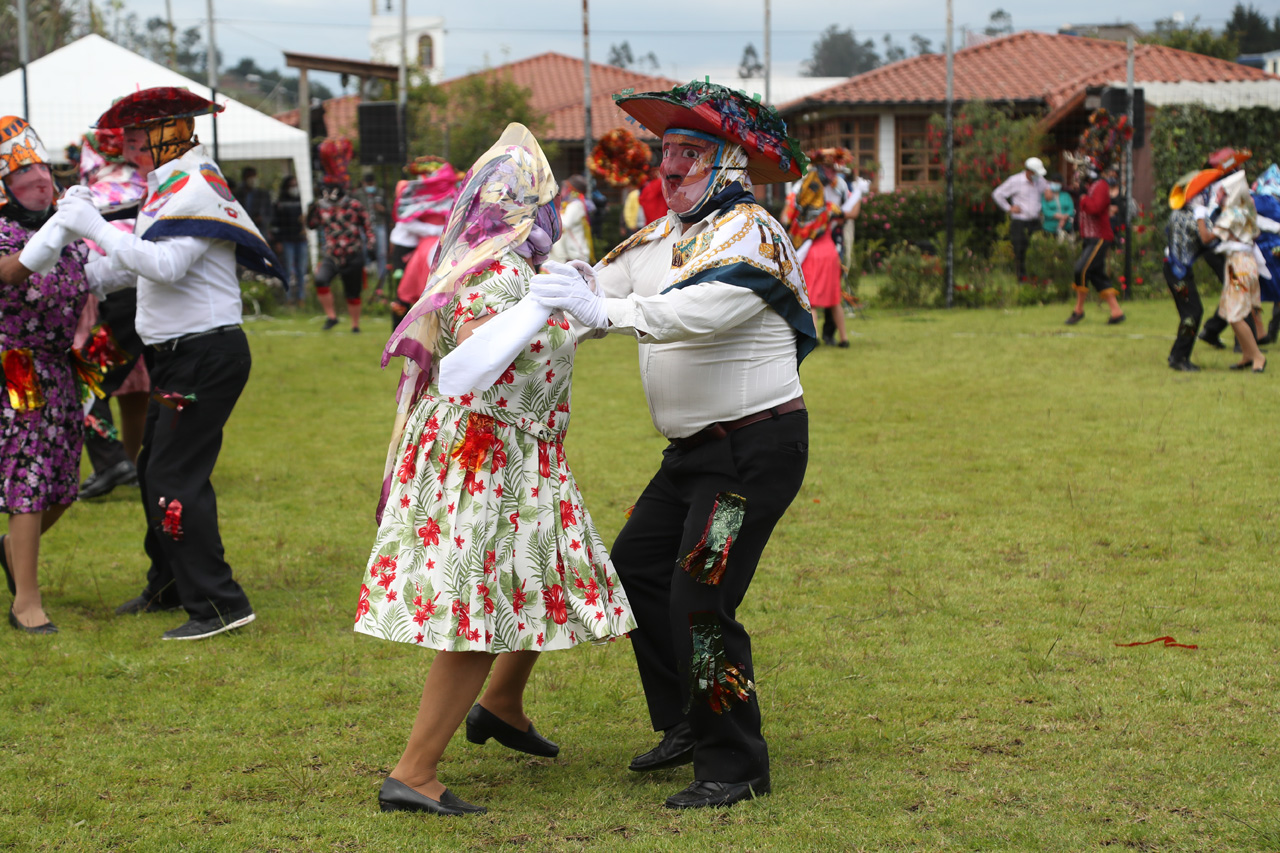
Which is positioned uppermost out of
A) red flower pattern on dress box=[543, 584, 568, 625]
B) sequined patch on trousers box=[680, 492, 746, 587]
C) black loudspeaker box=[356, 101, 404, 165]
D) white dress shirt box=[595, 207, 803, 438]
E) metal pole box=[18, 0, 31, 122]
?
metal pole box=[18, 0, 31, 122]

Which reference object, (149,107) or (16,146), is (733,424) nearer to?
(149,107)

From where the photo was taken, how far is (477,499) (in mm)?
3410

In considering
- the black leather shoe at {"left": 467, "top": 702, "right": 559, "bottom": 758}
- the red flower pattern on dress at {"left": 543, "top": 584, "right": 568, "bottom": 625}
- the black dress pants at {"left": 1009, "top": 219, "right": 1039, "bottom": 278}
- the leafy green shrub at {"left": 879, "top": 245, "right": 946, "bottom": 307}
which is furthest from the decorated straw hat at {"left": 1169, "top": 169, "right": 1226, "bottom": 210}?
the red flower pattern on dress at {"left": 543, "top": 584, "right": 568, "bottom": 625}

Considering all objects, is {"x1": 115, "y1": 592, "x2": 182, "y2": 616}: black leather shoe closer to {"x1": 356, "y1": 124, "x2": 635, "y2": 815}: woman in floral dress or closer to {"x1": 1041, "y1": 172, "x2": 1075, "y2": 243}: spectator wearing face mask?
{"x1": 356, "y1": 124, "x2": 635, "y2": 815}: woman in floral dress

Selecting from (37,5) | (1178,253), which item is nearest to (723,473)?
(1178,253)

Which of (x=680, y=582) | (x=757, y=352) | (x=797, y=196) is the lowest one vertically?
(x=680, y=582)

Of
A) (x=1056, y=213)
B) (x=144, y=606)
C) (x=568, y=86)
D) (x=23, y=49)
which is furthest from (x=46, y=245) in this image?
(x=568, y=86)

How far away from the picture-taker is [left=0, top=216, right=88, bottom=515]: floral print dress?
5.16 metres

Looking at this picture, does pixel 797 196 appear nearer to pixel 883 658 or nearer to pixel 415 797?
pixel 883 658

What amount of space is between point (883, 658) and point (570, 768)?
1.39 metres

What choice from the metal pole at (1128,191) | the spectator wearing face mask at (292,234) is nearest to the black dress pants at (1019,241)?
the metal pole at (1128,191)

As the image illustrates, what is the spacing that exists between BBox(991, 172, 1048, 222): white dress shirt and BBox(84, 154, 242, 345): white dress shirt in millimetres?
15252

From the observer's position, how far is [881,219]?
21562mm

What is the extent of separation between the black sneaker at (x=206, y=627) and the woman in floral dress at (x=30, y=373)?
1.87 feet
